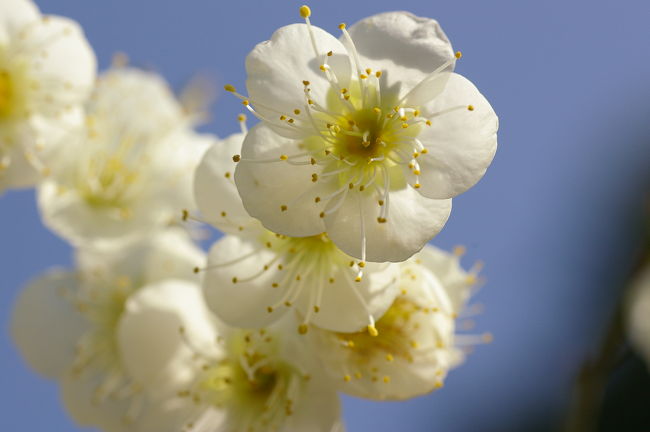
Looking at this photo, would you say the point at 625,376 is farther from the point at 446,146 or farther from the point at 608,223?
the point at 446,146

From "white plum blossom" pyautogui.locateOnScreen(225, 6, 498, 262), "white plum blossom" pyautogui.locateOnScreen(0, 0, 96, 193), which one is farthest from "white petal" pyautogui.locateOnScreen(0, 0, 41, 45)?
"white plum blossom" pyautogui.locateOnScreen(225, 6, 498, 262)

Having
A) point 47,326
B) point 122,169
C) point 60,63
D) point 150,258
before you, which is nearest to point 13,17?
point 60,63

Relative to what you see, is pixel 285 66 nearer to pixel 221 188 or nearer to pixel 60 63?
pixel 221 188

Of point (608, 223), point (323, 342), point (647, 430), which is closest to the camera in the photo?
point (323, 342)

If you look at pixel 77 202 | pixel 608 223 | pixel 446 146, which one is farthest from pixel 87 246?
pixel 608 223

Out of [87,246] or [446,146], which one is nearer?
[446,146]

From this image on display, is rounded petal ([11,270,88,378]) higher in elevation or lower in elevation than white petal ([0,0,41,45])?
lower

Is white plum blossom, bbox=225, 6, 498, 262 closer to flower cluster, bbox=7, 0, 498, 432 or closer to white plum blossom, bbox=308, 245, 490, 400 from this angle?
flower cluster, bbox=7, 0, 498, 432

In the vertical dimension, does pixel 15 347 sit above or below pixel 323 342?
below
